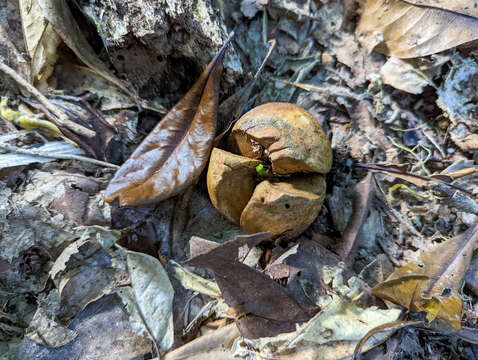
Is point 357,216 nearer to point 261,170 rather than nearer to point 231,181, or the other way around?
point 261,170

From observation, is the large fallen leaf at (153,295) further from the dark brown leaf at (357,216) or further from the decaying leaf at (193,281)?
the dark brown leaf at (357,216)

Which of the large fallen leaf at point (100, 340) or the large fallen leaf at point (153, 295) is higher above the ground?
the large fallen leaf at point (153, 295)

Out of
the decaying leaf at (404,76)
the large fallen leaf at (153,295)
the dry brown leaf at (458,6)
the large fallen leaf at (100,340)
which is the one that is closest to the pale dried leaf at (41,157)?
the large fallen leaf at (153,295)

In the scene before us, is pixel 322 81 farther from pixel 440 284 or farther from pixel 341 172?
pixel 440 284

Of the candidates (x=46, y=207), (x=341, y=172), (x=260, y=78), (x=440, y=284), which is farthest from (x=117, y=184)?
(x=440, y=284)

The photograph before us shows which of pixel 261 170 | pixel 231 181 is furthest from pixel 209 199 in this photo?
pixel 261 170
